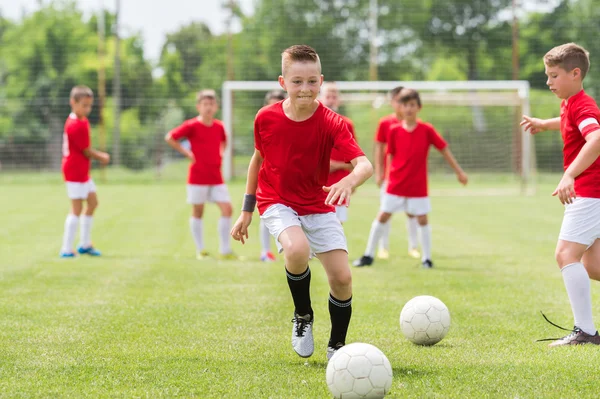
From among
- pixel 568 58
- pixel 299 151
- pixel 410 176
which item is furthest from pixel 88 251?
pixel 568 58

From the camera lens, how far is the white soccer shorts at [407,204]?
9.91 metres

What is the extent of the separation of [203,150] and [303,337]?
6.02 meters

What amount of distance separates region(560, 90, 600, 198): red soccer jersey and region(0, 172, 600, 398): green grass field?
3.58 feet

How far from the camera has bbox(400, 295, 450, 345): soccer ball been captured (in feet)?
17.5

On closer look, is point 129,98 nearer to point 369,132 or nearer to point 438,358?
point 369,132

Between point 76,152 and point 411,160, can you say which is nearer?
point 411,160

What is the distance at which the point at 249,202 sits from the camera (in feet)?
16.9

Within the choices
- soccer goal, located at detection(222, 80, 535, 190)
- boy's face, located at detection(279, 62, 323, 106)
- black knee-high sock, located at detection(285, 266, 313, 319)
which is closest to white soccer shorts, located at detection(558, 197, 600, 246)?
black knee-high sock, located at detection(285, 266, 313, 319)

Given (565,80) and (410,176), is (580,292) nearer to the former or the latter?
(565,80)

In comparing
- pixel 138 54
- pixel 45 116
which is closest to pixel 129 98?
pixel 45 116

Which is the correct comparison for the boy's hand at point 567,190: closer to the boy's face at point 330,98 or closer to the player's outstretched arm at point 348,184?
the player's outstretched arm at point 348,184

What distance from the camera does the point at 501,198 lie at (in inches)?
883

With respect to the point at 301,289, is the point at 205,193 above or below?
above

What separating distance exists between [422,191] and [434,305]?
4526mm
